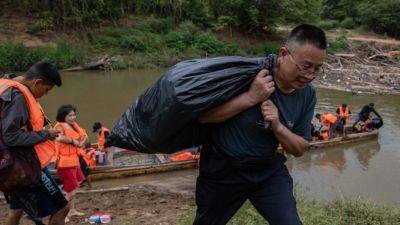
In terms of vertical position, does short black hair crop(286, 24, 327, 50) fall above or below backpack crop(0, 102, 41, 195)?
above

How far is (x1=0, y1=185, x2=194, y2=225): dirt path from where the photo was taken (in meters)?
5.30

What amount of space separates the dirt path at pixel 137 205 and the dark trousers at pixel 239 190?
2.10m

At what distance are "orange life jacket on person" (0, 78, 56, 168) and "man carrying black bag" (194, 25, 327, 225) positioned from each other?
121 centimetres

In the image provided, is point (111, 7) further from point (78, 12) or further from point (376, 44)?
point (376, 44)

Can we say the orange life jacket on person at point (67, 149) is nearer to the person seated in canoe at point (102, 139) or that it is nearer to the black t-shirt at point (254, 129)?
the person seated in canoe at point (102, 139)

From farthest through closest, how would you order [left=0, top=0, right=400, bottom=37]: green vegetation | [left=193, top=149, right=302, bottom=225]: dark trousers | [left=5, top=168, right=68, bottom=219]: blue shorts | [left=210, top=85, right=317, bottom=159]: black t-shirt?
[left=0, top=0, right=400, bottom=37]: green vegetation < [left=5, top=168, right=68, bottom=219]: blue shorts < [left=193, top=149, right=302, bottom=225]: dark trousers < [left=210, top=85, right=317, bottom=159]: black t-shirt

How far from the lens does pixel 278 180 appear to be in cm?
298

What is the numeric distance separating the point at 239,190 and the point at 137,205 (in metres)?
3.49

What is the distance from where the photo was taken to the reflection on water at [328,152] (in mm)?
9172

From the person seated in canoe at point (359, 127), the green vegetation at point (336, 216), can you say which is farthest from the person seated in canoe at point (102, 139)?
the person seated in canoe at point (359, 127)

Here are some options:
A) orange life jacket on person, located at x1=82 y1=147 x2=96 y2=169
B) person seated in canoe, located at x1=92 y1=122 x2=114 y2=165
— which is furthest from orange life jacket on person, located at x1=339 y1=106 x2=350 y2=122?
orange life jacket on person, located at x1=82 y1=147 x2=96 y2=169

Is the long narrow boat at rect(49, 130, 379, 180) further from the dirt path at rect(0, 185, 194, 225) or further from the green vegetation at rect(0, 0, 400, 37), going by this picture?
the green vegetation at rect(0, 0, 400, 37)

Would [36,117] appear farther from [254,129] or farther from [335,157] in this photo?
[335,157]

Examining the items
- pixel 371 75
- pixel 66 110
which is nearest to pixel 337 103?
pixel 371 75
